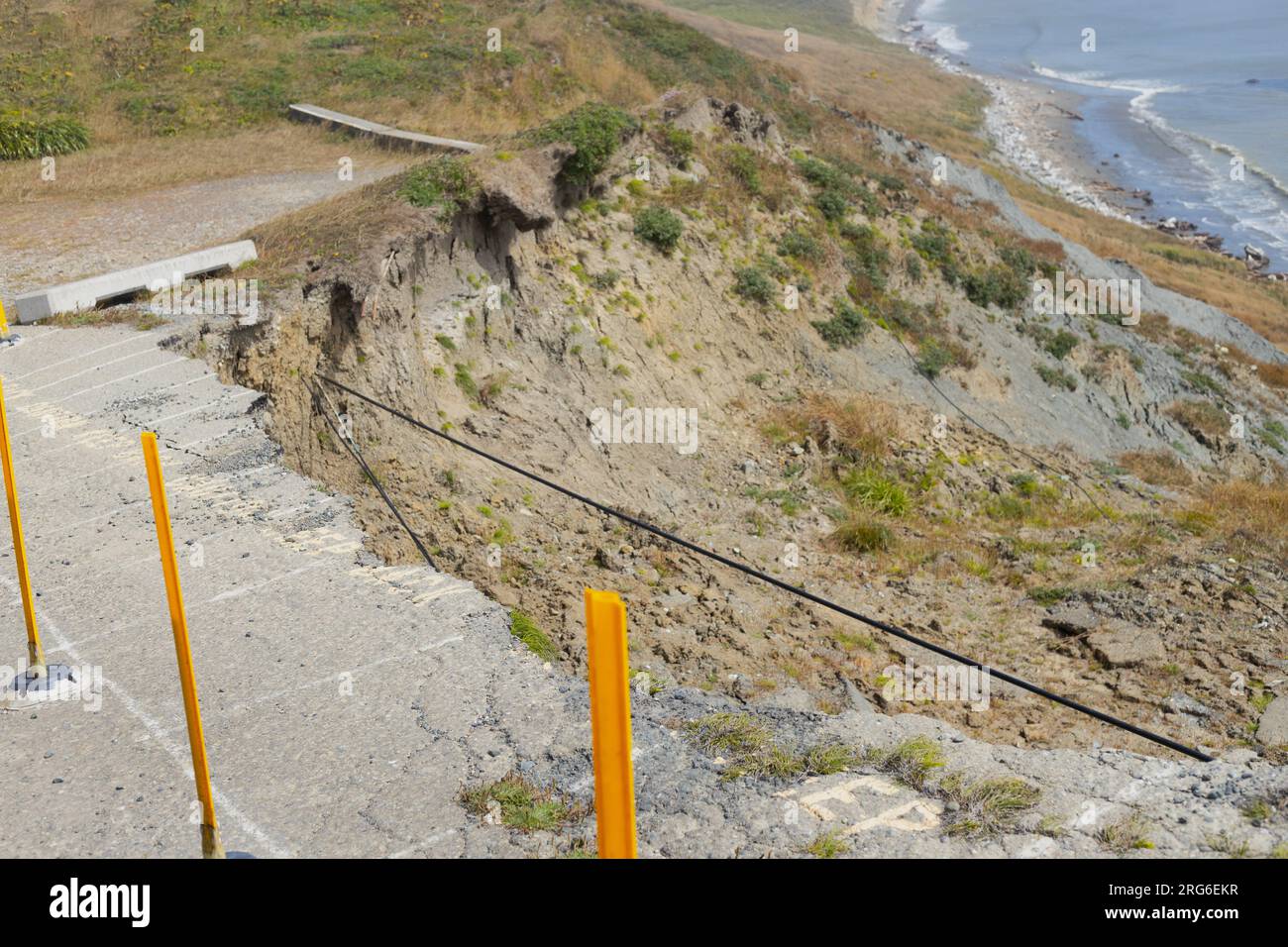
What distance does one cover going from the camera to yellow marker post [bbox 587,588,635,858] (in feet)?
12.0

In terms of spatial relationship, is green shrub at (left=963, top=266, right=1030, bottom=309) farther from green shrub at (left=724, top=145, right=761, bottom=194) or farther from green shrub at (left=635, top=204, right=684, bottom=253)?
green shrub at (left=635, top=204, right=684, bottom=253)

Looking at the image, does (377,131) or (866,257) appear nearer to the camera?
(866,257)

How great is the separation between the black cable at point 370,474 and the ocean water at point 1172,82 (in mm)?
52507

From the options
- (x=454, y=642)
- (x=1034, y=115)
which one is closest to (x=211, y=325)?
(x=454, y=642)

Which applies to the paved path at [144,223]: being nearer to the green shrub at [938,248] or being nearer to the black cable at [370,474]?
the black cable at [370,474]

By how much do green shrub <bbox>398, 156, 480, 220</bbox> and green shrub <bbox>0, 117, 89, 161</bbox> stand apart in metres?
14.7

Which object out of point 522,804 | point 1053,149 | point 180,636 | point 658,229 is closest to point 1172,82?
point 1053,149

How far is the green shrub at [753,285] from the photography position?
76.6 ft

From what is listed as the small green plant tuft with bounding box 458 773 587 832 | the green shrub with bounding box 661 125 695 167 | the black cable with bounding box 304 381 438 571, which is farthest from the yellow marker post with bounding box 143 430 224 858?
the green shrub with bounding box 661 125 695 167

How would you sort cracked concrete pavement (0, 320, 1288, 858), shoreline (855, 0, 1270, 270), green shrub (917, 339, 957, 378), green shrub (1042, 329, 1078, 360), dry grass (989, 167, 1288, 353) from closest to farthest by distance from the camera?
cracked concrete pavement (0, 320, 1288, 858) → green shrub (917, 339, 957, 378) → green shrub (1042, 329, 1078, 360) → dry grass (989, 167, 1288, 353) → shoreline (855, 0, 1270, 270)

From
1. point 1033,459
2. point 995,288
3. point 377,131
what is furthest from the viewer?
point 377,131

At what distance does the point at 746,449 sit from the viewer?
19.8 m

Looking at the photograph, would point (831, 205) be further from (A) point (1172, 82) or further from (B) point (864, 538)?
(A) point (1172, 82)

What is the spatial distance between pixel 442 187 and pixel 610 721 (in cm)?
1622
